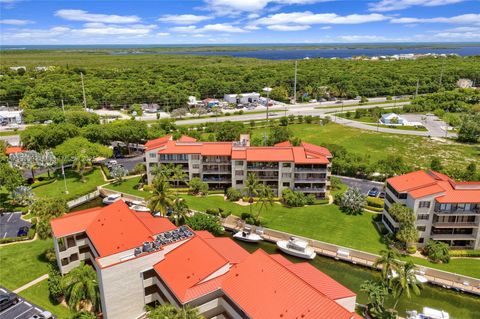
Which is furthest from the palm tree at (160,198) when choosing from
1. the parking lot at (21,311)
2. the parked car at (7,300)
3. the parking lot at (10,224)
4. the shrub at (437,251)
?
the shrub at (437,251)

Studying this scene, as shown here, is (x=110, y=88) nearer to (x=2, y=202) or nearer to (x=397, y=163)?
(x=2, y=202)

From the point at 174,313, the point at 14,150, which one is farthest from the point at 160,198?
the point at 14,150

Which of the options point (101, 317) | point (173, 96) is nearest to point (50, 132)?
point (101, 317)

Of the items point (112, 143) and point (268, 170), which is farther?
point (112, 143)

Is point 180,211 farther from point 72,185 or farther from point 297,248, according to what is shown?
point 72,185

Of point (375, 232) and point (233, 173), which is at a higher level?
point (233, 173)

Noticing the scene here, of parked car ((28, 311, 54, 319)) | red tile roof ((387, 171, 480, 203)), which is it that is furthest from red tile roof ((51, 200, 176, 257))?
red tile roof ((387, 171, 480, 203))

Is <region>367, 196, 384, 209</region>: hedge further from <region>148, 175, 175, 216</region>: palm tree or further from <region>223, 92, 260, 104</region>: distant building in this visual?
<region>223, 92, 260, 104</region>: distant building
